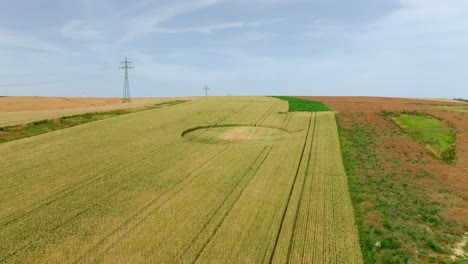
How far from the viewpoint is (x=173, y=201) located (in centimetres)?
1518

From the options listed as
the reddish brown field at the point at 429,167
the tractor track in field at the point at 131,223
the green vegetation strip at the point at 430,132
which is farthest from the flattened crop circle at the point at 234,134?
the green vegetation strip at the point at 430,132

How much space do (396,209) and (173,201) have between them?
10441 mm

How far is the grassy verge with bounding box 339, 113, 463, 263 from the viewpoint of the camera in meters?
11.4

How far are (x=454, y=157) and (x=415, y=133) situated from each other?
8.51 m

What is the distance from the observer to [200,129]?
35.4m

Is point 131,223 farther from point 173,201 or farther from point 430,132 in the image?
point 430,132

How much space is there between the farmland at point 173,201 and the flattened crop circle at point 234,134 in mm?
1010

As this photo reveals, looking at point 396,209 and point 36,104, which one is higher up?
point 36,104

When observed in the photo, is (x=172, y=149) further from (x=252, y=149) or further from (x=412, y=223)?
(x=412, y=223)

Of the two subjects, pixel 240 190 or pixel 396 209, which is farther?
pixel 240 190

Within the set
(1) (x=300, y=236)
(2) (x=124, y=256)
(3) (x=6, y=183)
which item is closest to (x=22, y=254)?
(2) (x=124, y=256)

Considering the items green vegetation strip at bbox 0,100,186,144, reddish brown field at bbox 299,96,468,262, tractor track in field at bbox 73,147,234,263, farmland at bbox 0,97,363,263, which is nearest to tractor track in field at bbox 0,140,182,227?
farmland at bbox 0,97,363,263

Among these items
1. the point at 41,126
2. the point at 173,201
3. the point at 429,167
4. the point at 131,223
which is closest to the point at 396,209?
the point at 429,167

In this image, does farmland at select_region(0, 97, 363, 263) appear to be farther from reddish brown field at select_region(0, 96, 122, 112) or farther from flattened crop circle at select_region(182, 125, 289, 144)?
reddish brown field at select_region(0, 96, 122, 112)
